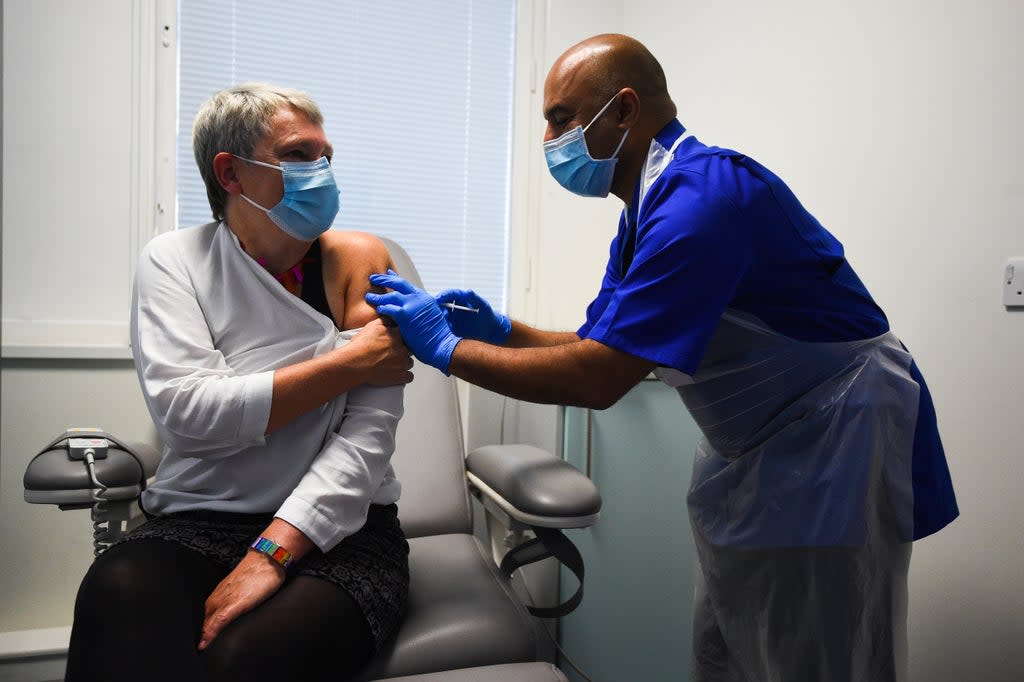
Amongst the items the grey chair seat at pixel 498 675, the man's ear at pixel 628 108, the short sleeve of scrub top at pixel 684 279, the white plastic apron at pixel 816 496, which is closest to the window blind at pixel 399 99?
the man's ear at pixel 628 108

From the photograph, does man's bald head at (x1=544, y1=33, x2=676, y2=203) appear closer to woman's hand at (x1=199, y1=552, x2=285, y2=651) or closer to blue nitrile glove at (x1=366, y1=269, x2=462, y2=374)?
blue nitrile glove at (x1=366, y1=269, x2=462, y2=374)

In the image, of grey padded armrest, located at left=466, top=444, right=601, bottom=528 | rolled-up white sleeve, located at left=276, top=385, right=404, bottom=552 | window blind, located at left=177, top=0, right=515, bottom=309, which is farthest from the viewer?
window blind, located at left=177, top=0, right=515, bottom=309

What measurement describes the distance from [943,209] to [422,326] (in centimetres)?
104

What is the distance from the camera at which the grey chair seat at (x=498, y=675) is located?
3.07 feet

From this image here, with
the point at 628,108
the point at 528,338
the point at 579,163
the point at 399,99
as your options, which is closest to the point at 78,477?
the point at 528,338

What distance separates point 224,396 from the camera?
3.47 ft

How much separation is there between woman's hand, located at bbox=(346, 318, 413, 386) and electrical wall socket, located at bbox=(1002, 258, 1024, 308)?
42.5 inches

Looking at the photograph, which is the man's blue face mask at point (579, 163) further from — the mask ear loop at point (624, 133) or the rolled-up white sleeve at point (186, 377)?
the rolled-up white sleeve at point (186, 377)

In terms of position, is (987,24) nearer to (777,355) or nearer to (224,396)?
(777,355)

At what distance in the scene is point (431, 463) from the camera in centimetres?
153

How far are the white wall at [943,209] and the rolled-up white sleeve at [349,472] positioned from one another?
3.50 feet

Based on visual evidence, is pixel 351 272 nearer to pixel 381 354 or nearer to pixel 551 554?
pixel 381 354

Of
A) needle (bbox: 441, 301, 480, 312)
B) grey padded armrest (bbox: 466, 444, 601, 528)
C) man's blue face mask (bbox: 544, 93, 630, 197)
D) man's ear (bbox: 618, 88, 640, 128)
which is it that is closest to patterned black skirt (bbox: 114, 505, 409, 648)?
grey padded armrest (bbox: 466, 444, 601, 528)

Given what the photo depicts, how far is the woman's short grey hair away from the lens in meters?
1.20
